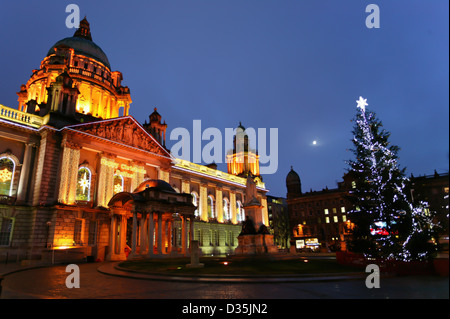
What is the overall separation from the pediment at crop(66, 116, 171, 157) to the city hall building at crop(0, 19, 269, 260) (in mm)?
131

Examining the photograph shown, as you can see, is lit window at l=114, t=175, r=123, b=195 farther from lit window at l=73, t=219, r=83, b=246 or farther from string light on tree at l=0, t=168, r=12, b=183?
string light on tree at l=0, t=168, r=12, b=183

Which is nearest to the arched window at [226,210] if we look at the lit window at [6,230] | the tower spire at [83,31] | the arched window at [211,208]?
the arched window at [211,208]

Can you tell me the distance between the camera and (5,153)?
30125 millimetres

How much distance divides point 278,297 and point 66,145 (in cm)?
3168

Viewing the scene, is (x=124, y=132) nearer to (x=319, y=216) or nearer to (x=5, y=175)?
(x=5, y=175)

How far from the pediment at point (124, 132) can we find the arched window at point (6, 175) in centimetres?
713

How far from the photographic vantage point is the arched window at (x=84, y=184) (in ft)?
111

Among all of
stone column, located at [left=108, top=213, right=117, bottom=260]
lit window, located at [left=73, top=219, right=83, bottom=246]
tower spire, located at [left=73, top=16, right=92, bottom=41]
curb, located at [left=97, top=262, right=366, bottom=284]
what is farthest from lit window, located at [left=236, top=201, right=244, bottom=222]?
tower spire, located at [left=73, top=16, right=92, bottom=41]

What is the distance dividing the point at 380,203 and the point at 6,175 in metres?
35.6

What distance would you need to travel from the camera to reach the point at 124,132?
128ft

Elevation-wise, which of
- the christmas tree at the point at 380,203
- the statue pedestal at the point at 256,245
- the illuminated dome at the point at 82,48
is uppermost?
the illuminated dome at the point at 82,48

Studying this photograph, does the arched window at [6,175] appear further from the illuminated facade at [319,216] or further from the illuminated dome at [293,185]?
the illuminated dome at [293,185]

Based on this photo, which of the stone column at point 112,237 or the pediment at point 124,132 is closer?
the stone column at point 112,237
